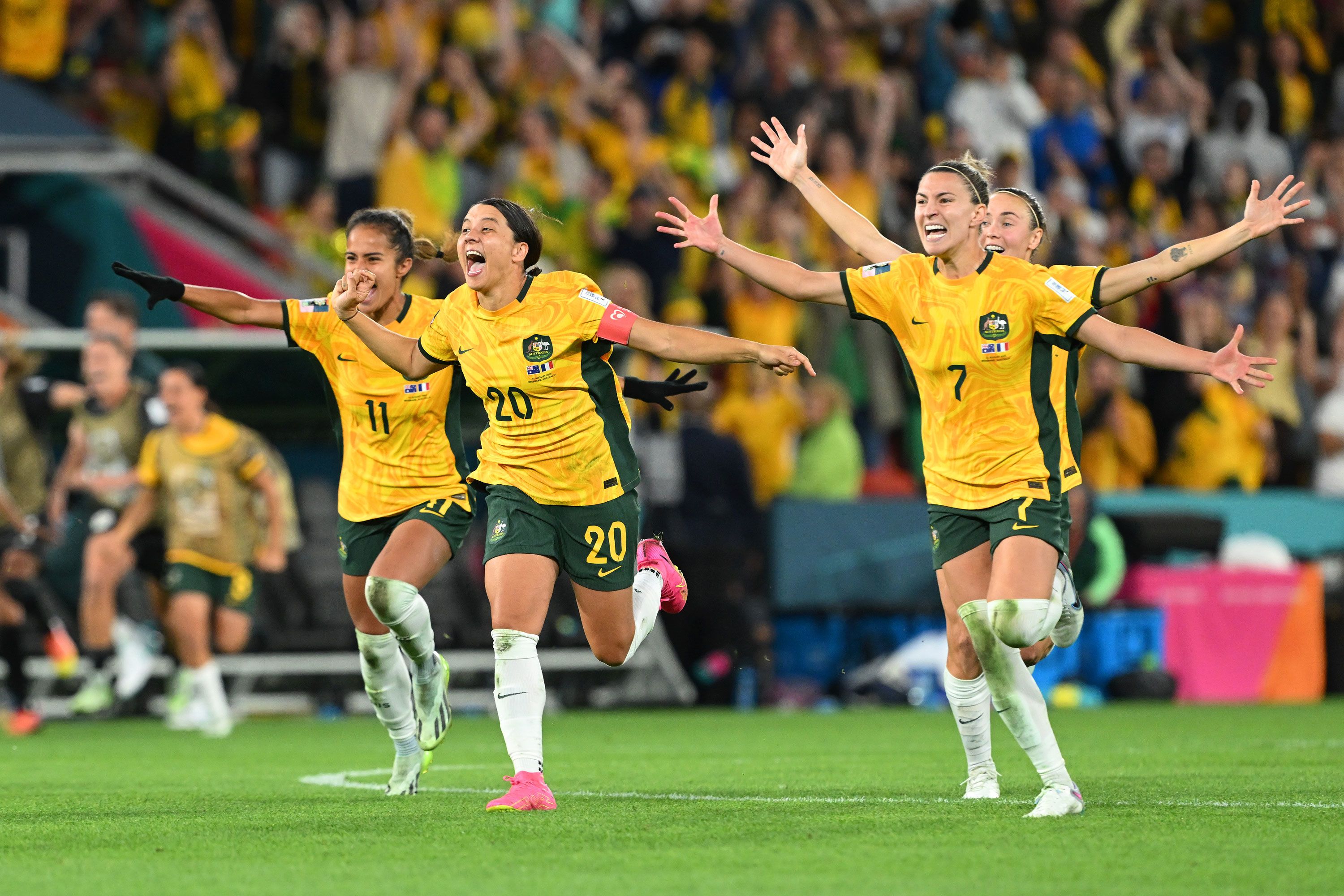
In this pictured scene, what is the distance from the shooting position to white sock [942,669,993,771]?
25.8 ft

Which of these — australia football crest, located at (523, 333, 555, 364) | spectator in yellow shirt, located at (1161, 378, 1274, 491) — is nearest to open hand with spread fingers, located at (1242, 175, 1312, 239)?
australia football crest, located at (523, 333, 555, 364)

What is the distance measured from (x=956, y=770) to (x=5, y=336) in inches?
328

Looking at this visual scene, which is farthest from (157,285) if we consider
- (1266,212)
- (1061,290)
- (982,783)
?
(1266,212)

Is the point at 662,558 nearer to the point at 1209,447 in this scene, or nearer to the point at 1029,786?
the point at 1029,786

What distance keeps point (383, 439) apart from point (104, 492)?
670 centimetres

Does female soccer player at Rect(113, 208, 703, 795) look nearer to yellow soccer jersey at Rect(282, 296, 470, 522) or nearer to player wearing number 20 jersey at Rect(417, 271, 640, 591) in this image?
yellow soccer jersey at Rect(282, 296, 470, 522)

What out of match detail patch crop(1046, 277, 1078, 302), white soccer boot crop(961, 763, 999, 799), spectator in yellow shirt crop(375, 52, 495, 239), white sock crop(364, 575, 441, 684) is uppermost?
spectator in yellow shirt crop(375, 52, 495, 239)

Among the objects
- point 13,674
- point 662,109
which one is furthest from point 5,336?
point 662,109

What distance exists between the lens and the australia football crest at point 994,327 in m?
7.41

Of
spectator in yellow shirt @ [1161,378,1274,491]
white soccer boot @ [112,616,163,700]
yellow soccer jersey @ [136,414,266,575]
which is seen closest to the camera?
yellow soccer jersey @ [136,414,266,575]

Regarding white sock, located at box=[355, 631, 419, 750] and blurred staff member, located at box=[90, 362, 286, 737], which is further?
blurred staff member, located at box=[90, 362, 286, 737]

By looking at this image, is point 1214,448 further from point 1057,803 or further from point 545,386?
point 1057,803

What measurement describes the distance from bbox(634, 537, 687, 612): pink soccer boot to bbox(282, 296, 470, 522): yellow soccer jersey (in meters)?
0.79

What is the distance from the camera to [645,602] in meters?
8.45
